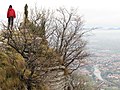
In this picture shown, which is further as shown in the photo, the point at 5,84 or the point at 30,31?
the point at 30,31

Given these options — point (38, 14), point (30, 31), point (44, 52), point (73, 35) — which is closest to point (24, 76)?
point (44, 52)

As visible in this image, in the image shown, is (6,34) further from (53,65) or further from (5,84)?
(5,84)

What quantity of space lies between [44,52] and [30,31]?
181 cm

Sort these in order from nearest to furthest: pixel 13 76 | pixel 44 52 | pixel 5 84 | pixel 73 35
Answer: pixel 5 84 → pixel 13 76 → pixel 44 52 → pixel 73 35

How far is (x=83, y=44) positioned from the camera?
23.4 meters

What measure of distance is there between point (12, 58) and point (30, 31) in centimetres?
306

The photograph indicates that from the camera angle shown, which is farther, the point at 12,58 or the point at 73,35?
the point at 73,35

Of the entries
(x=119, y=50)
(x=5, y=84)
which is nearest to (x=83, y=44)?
(x=5, y=84)

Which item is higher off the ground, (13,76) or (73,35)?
(73,35)

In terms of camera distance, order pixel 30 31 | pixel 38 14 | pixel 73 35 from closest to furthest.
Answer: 1. pixel 30 31
2. pixel 38 14
3. pixel 73 35

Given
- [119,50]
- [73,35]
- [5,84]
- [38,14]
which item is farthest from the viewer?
[119,50]

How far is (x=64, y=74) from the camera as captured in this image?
15.8 meters

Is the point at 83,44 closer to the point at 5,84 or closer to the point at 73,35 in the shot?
the point at 73,35

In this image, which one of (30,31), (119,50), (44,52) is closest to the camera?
(44,52)
